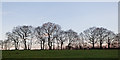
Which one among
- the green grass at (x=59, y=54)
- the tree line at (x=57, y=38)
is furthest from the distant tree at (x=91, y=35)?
the green grass at (x=59, y=54)

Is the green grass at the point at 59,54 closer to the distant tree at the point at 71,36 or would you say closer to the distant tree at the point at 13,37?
the distant tree at the point at 13,37

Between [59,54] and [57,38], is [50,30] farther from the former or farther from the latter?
[59,54]

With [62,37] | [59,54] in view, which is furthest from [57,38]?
[59,54]

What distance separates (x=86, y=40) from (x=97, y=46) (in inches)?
148

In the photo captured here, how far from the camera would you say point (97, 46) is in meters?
57.3

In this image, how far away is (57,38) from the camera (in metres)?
56.5

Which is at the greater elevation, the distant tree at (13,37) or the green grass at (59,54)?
the distant tree at (13,37)

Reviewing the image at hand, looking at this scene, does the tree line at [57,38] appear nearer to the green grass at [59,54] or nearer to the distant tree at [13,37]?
the distant tree at [13,37]

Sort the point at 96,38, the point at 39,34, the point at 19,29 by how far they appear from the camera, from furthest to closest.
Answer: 1. the point at 96,38
2. the point at 39,34
3. the point at 19,29

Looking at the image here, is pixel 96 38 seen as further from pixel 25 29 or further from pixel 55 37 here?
pixel 25 29

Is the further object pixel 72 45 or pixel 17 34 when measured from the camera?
pixel 72 45

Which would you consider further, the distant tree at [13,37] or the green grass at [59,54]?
the distant tree at [13,37]

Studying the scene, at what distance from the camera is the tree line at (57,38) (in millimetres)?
51656

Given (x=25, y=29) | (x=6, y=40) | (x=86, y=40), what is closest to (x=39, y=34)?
(x=25, y=29)
